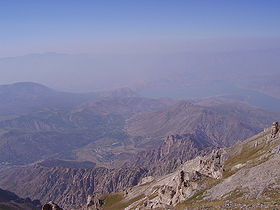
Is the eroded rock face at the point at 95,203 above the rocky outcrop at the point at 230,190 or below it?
below

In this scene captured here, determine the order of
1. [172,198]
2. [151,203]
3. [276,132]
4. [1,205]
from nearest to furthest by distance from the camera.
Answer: [172,198], [151,203], [276,132], [1,205]

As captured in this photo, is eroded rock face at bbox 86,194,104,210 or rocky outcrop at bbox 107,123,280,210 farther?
eroded rock face at bbox 86,194,104,210

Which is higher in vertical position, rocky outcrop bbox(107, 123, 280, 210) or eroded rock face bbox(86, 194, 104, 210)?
rocky outcrop bbox(107, 123, 280, 210)

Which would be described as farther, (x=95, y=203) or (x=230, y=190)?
(x=95, y=203)

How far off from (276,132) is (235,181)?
52345 millimetres

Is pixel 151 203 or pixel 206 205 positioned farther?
pixel 151 203

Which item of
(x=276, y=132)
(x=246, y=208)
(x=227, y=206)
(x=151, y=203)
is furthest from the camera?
(x=276, y=132)

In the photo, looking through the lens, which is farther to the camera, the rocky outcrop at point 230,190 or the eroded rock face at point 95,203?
the eroded rock face at point 95,203

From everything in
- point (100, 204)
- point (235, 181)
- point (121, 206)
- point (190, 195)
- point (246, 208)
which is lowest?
point (100, 204)

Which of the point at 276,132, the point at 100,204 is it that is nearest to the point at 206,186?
the point at 276,132

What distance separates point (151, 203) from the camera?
266 feet

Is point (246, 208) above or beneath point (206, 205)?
above

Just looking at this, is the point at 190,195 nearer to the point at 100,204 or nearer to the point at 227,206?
the point at 227,206

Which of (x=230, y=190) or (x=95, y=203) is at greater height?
(x=230, y=190)
